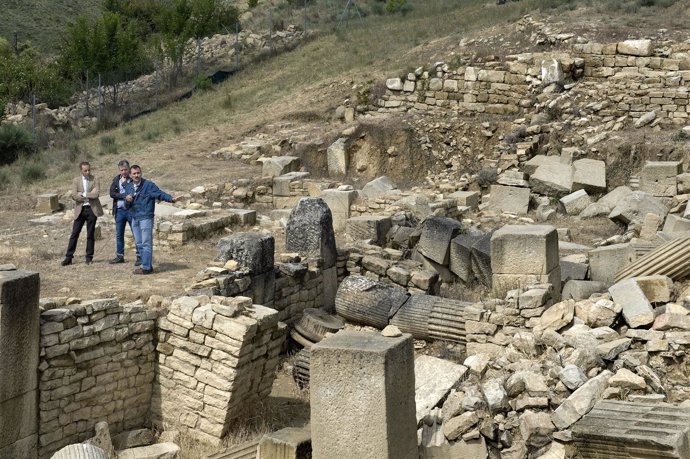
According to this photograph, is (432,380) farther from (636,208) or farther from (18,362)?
(636,208)

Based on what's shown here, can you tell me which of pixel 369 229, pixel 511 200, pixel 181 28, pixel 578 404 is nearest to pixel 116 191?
pixel 369 229

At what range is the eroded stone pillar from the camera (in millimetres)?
9039

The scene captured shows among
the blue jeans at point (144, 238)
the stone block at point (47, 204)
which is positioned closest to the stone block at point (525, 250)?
the blue jeans at point (144, 238)

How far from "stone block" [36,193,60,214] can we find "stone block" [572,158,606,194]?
31.8ft

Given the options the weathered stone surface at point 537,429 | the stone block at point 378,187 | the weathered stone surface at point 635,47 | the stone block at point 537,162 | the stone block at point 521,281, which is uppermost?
the weathered stone surface at point 635,47

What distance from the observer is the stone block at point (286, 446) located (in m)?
8.07

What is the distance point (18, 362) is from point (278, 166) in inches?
431

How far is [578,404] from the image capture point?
27.3ft

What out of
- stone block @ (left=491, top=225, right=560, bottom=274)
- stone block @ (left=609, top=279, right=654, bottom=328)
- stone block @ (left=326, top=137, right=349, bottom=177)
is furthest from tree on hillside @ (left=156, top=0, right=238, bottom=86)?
stone block @ (left=609, top=279, right=654, bottom=328)

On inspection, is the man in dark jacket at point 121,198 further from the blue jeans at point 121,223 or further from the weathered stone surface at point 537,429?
the weathered stone surface at point 537,429

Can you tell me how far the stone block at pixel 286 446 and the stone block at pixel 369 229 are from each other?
7.29m

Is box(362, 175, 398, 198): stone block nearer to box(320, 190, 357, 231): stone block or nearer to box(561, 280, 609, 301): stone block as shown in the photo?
box(320, 190, 357, 231): stone block

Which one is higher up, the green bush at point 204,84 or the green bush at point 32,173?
the green bush at point 204,84

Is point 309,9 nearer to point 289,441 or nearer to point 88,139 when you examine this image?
point 88,139
